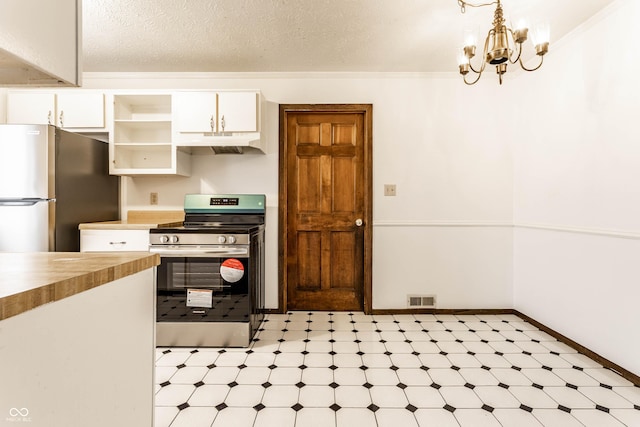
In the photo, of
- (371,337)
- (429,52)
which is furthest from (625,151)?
(371,337)

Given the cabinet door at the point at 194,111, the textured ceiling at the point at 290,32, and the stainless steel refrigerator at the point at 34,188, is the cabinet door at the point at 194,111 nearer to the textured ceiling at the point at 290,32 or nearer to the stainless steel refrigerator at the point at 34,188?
the textured ceiling at the point at 290,32

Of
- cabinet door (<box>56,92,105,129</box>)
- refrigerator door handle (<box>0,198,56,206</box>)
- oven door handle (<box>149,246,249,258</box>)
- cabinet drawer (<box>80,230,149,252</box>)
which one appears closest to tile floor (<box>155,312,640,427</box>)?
oven door handle (<box>149,246,249,258</box>)

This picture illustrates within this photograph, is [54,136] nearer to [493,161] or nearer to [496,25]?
[496,25]

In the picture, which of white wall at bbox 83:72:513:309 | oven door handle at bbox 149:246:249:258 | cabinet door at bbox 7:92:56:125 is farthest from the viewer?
white wall at bbox 83:72:513:309

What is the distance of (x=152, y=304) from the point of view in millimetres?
1237

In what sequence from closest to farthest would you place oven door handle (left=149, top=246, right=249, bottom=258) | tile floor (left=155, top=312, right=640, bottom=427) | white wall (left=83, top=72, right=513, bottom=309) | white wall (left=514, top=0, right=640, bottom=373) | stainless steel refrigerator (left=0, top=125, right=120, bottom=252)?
tile floor (left=155, top=312, right=640, bottom=427)
white wall (left=514, top=0, right=640, bottom=373)
stainless steel refrigerator (left=0, top=125, right=120, bottom=252)
oven door handle (left=149, top=246, right=249, bottom=258)
white wall (left=83, top=72, right=513, bottom=309)

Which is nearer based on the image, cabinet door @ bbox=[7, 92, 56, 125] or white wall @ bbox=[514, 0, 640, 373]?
white wall @ bbox=[514, 0, 640, 373]

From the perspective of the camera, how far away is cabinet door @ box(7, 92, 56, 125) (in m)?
3.00

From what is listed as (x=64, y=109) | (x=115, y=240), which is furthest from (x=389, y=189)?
(x=64, y=109)

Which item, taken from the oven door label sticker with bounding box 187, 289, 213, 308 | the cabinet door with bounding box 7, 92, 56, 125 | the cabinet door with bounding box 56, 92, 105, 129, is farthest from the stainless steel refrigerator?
the oven door label sticker with bounding box 187, 289, 213, 308

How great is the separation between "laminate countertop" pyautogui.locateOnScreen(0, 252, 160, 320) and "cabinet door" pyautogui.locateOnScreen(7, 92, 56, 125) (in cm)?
260

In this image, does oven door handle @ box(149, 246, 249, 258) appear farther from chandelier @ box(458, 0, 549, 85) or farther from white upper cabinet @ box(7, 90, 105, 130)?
chandelier @ box(458, 0, 549, 85)

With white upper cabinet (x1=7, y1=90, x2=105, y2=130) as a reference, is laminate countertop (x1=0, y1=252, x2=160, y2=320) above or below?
below

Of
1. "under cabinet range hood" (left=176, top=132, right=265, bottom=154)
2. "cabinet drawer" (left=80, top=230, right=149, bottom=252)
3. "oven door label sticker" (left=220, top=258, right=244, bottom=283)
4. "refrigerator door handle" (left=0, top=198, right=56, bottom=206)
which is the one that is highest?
"under cabinet range hood" (left=176, top=132, right=265, bottom=154)
